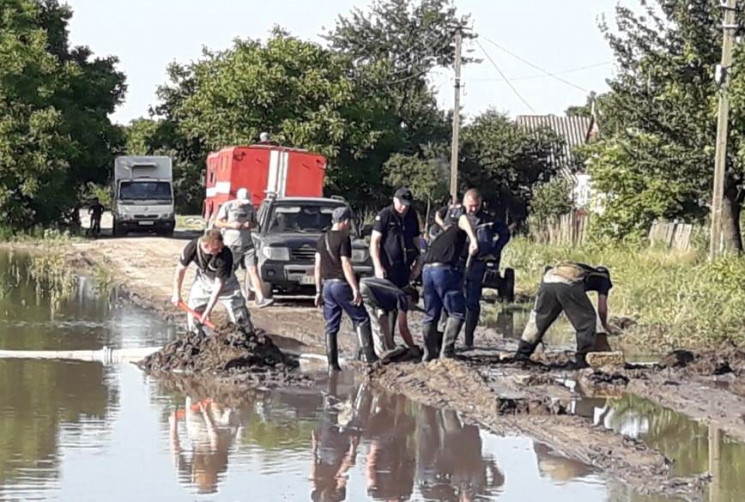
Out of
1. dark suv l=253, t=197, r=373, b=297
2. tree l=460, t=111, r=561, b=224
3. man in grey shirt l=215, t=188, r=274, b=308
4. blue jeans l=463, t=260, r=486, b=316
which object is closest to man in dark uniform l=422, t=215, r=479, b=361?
blue jeans l=463, t=260, r=486, b=316

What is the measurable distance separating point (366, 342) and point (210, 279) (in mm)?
1836

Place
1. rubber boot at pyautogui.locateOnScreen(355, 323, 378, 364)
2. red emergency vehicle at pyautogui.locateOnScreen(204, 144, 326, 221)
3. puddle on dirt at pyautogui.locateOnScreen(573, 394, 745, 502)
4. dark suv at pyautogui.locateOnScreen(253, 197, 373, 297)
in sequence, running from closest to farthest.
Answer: puddle on dirt at pyautogui.locateOnScreen(573, 394, 745, 502), rubber boot at pyautogui.locateOnScreen(355, 323, 378, 364), dark suv at pyautogui.locateOnScreen(253, 197, 373, 297), red emergency vehicle at pyautogui.locateOnScreen(204, 144, 326, 221)

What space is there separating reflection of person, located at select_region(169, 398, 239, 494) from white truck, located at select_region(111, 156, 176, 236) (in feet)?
116

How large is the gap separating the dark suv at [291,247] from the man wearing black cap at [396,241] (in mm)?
4858

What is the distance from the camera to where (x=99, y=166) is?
49.1 meters

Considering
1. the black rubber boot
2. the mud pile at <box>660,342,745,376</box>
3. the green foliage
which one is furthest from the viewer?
the green foliage

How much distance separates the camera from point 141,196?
47.4 meters

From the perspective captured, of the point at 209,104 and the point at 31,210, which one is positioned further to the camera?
the point at 209,104

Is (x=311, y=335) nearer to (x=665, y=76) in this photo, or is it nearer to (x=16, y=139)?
(x=665, y=76)

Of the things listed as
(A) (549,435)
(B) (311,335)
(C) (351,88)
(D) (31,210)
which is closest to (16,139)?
(D) (31,210)

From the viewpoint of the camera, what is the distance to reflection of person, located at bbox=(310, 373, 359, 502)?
28.8 ft

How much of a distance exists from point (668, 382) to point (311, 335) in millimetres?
5478

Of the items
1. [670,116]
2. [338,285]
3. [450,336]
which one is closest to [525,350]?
[450,336]

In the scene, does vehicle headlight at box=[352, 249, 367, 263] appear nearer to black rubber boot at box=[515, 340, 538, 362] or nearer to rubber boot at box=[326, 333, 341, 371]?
black rubber boot at box=[515, 340, 538, 362]
